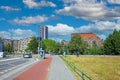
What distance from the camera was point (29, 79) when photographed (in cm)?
1870

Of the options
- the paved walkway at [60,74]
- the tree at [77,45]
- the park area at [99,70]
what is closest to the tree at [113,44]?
the tree at [77,45]

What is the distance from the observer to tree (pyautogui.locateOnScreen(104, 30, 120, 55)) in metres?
117

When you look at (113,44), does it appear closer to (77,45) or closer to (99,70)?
(77,45)

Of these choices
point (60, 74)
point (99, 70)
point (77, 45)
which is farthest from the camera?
point (77, 45)

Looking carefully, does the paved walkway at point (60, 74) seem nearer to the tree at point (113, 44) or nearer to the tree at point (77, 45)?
the tree at point (113, 44)

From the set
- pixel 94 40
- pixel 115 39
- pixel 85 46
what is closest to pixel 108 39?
pixel 115 39

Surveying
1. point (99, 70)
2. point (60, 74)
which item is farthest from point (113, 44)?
point (60, 74)

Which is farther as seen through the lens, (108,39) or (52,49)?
(52,49)

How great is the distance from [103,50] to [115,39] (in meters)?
9.58

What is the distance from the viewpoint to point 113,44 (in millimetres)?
119125

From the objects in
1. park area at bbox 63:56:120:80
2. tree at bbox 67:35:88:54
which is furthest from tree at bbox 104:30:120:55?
park area at bbox 63:56:120:80

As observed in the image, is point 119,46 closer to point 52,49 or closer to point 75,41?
point 75,41

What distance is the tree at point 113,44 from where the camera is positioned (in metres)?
117

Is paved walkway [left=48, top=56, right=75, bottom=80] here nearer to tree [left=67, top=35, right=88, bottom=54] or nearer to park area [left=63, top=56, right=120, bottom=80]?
park area [left=63, top=56, right=120, bottom=80]
